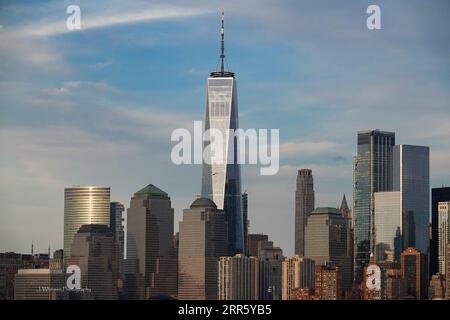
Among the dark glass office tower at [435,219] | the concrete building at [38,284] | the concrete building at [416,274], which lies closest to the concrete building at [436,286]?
the concrete building at [416,274]

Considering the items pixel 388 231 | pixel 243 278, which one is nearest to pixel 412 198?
pixel 388 231

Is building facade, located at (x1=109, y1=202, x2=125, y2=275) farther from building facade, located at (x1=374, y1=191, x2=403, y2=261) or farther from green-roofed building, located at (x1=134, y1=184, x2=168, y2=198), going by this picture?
building facade, located at (x1=374, y1=191, x2=403, y2=261)

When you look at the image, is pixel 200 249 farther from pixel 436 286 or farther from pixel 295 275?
pixel 436 286

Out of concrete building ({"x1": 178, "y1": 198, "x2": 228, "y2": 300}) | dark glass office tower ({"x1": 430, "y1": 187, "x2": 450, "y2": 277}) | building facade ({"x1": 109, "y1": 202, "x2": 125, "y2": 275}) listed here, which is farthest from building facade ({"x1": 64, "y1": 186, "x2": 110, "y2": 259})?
dark glass office tower ({"x1": 430, "y1": 187, "x2": 450, "y2": 277})

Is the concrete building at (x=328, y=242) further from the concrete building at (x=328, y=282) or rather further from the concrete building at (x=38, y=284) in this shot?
the concrete building at (x=38, y=284)

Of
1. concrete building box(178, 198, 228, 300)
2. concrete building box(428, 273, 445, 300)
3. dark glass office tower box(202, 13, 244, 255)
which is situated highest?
dark glass office tower box(202, 13, 244, 255)
